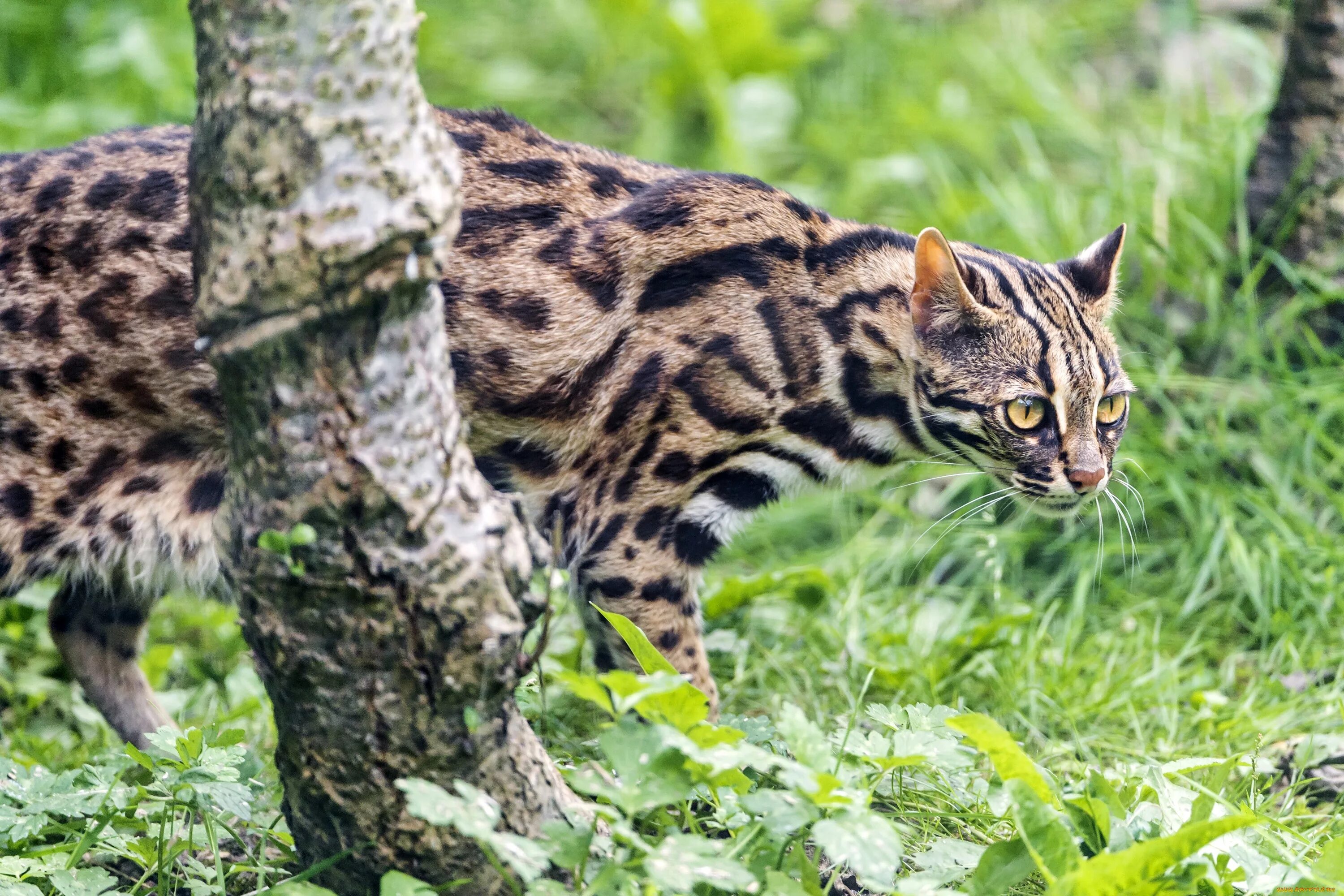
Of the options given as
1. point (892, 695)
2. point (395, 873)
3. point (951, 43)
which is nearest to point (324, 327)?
point (395, 873)

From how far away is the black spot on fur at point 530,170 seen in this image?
3.97m

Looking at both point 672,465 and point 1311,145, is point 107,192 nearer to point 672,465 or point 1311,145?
point 672,465

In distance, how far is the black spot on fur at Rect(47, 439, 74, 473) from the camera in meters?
3.70

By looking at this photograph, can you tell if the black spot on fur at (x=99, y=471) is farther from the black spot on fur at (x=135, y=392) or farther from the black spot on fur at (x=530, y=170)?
the black spot on fur at (x=530, y=170)

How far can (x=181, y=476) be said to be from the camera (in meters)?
3.81

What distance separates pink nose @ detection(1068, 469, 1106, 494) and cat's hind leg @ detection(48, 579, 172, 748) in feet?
Answer: 9.22

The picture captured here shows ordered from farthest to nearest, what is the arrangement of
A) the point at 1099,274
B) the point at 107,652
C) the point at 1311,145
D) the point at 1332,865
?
the point at 1311,145 < the point at 107,652 < the point at 1099,274 < the point at 1332,865

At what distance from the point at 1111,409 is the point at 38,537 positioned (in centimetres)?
302

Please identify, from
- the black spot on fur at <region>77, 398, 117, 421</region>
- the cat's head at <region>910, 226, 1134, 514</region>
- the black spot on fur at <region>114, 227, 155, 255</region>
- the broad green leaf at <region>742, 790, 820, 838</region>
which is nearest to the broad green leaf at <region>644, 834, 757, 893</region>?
the broad green leaf at <region>742, 790, 820, 838</region>

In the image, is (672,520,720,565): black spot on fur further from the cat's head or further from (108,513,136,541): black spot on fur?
(108,513,136,541): black spot on fur

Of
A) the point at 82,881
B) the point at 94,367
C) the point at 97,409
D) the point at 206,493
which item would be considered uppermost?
the point at 94,367

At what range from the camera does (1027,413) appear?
387 centimetres

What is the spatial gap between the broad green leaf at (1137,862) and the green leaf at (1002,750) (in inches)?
8.8

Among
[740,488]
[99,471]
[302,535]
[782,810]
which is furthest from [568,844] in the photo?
[99,471]
